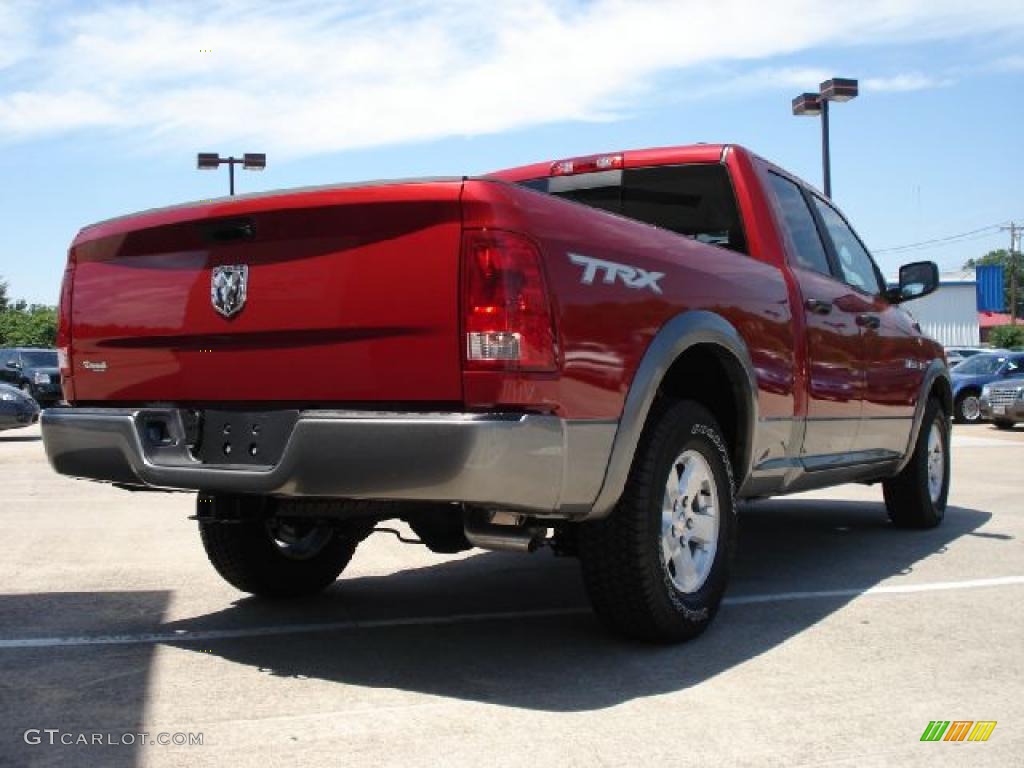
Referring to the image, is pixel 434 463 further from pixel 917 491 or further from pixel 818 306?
pixel 917 491

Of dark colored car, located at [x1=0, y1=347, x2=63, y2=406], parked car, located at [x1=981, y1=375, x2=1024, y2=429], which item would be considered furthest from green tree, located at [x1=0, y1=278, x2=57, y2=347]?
parked car, located at [x1=981, y1=375, x2=1024, y2=429]

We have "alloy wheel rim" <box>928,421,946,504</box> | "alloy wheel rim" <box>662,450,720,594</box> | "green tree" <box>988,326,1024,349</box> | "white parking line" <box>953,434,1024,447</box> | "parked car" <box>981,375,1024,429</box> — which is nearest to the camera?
"alloy wheel rim" <box>662,450,720,594</box>

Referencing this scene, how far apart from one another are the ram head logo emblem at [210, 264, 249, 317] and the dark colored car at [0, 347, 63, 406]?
2281 centimetres

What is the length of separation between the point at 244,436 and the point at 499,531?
0.88m

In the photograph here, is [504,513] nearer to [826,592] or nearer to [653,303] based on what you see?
[653,303]

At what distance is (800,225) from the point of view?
561 cm

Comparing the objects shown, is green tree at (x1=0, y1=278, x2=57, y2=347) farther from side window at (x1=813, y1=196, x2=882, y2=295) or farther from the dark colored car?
side window at (x1=813, y1=196, x2=882, y2=295)

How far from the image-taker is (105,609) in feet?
15.9

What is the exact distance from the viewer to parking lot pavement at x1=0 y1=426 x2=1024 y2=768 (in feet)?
9.99

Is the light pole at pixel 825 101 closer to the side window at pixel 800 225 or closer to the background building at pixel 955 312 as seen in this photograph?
the side window at pixel 800 225

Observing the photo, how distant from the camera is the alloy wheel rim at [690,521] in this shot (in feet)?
13.4

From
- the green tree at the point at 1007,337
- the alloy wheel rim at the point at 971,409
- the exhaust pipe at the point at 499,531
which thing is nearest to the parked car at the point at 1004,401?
the alloy wheel rim at the point at 971,409

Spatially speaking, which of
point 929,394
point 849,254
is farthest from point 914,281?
point 929,394

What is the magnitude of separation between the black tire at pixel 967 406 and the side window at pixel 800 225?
60.4 ft
